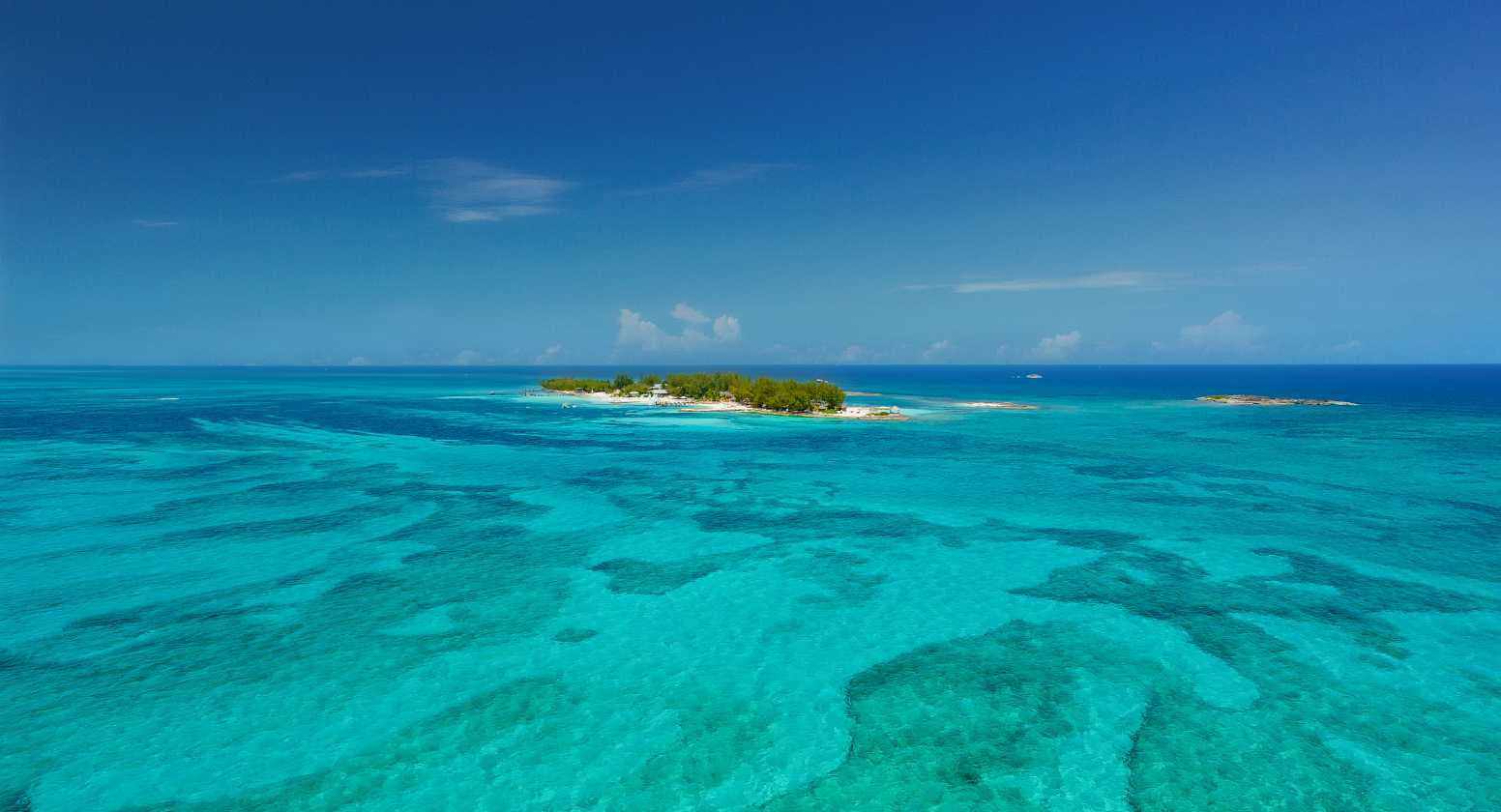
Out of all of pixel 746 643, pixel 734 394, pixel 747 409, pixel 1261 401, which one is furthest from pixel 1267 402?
pixel 746 643

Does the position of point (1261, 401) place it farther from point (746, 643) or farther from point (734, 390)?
point (746, 643)

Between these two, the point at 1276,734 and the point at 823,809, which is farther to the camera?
the point at 1276,734

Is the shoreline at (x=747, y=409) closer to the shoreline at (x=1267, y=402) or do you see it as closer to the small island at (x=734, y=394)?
the small island at (x=734, y=394)

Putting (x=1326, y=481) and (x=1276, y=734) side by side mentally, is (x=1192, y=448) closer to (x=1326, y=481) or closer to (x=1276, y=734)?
(x=1326, y=481)

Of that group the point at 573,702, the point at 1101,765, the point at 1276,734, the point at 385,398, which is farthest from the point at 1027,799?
the point at 385,398

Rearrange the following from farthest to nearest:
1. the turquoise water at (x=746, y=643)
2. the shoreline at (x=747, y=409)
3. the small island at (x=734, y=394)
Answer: the small island at (x=734, y=394) → the shoreline at (x=747, y=409) → the turquoise water at (x=746, y=643)

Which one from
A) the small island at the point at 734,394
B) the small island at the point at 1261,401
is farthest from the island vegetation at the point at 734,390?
the small island at the point at 1261,401

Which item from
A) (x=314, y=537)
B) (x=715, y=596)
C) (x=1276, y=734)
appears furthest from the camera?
(x=314, y=537)
